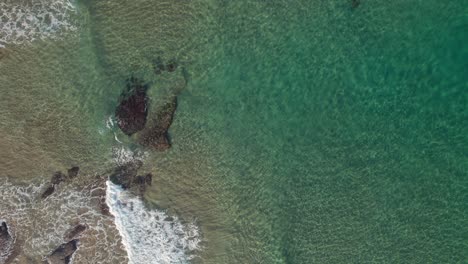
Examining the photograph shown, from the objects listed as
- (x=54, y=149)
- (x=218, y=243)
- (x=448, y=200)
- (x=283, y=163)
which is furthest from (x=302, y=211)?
(x=54, y=149)

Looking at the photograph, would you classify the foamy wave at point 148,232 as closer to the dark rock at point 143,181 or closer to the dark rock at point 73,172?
the dark rock at point 143,181

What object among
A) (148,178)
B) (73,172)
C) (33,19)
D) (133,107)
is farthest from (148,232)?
(33,19)

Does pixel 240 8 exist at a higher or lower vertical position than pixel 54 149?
higher

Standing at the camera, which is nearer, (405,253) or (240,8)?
(240,8)

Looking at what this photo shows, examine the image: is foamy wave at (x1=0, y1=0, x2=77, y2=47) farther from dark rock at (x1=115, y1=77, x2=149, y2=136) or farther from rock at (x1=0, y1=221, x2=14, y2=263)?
rock at (x1=0, y1=221, x2=14, y2=263)

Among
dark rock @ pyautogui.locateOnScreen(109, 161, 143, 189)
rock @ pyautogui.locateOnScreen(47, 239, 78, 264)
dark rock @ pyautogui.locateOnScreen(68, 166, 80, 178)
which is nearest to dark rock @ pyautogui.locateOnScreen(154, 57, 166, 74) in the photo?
dark rock @ pyautogui.locateOnScreen(109, 161, 143, 189)

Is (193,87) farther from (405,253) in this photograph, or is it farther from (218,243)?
(405,253)

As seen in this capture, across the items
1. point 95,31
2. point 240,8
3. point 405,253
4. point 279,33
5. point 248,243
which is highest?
point 95,31
